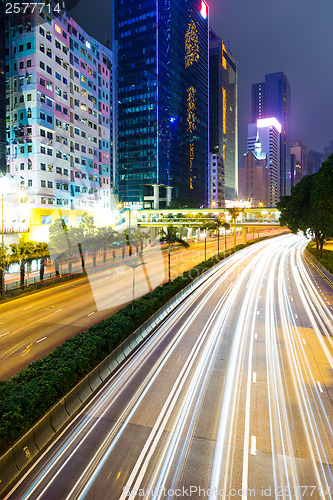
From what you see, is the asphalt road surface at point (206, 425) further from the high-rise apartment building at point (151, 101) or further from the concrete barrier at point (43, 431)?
the high-rise apartment building at point (151, 101)

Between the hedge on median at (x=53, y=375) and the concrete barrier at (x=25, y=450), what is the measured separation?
28cm

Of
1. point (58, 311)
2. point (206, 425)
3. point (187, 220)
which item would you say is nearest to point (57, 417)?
point (206, 425)

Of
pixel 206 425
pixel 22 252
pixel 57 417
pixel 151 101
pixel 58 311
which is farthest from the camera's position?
pixel 151 101

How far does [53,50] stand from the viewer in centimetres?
6688

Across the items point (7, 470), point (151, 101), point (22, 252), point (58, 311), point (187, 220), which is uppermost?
point (151, 101)

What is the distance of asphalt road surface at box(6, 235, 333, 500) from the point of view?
9789mm

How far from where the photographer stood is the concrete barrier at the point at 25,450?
10262mm

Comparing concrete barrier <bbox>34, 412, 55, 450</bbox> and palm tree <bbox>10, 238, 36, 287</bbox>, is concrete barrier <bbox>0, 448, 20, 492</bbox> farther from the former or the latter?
palm tree <bbox>10, 238, 36, 287</bbox>

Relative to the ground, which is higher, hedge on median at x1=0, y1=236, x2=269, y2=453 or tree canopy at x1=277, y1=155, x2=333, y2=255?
tree canopy at x1=277, y1=155, x2=333, y2=255

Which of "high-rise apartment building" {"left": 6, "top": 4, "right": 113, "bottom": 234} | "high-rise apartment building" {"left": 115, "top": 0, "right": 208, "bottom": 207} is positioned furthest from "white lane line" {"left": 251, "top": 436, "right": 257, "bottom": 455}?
"high-rise apartment building" {"left": 115, "top": 0, "right": 208, "bottom": 207}

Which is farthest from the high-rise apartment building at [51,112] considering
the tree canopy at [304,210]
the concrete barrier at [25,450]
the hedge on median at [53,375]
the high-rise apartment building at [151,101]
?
the high-rise apartment building at [151,101]

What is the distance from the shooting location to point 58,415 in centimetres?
1255

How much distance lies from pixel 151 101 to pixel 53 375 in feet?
474

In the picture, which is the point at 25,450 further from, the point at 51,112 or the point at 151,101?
the point at 151,101
